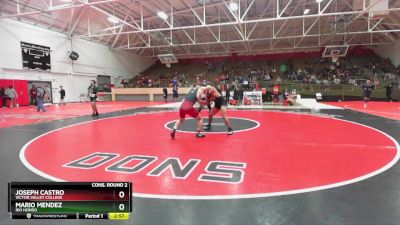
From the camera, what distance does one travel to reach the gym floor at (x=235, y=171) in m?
2.52

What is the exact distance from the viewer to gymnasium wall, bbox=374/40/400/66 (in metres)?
26.8

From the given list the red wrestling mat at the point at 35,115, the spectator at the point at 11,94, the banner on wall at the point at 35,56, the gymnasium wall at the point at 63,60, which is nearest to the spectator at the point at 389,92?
the red wrestling mat at the point at 35,115

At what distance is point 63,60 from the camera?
23891 mm

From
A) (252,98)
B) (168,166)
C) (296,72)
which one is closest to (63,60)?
(252,98)

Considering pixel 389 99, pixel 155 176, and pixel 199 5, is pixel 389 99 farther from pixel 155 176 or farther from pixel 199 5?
pixel 155 176

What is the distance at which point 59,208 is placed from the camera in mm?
1832

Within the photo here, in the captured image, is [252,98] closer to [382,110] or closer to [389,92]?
[382,110]

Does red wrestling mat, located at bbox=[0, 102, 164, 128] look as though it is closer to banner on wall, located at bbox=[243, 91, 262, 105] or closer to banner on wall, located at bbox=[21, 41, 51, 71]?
banner on wall, located at bbox=[21, 41, 51, 71]

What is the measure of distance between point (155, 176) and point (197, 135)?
2762 mm

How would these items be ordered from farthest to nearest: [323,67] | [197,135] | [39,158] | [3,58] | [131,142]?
[323,67] < [3,58] < [197,135] < [131,142] < [39,158]

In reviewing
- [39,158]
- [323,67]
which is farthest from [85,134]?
[323,67]
